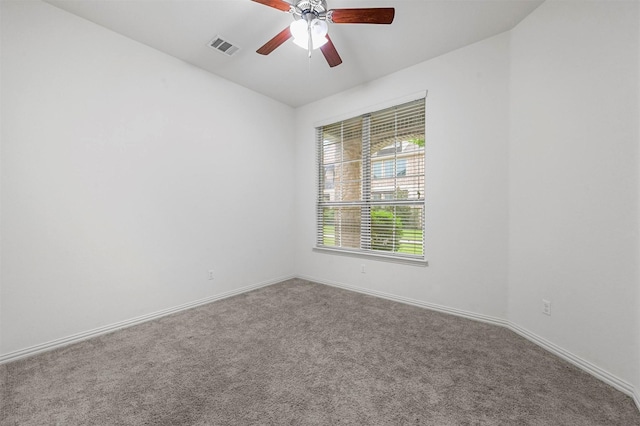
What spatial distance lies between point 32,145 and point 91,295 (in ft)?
4.38

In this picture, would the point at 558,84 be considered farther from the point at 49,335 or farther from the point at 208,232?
the point at 49,335

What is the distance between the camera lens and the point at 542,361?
1924mm

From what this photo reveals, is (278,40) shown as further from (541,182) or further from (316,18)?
(541,182)

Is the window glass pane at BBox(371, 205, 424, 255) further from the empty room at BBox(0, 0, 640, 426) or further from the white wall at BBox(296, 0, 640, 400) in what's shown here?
the white wall at BBox(296, 0, 640, 400)

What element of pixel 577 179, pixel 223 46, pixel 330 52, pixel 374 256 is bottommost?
pixel 374 256

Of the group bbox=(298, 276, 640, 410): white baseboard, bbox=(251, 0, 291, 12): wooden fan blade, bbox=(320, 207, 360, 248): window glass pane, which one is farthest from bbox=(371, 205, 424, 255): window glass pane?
bbox=(251, 0, 291, 12): wooden fan blade

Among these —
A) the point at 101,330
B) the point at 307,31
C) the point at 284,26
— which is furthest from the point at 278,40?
the point at 101,330

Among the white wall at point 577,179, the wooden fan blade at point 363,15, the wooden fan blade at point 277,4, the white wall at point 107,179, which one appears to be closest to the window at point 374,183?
the white wall at point 577,179

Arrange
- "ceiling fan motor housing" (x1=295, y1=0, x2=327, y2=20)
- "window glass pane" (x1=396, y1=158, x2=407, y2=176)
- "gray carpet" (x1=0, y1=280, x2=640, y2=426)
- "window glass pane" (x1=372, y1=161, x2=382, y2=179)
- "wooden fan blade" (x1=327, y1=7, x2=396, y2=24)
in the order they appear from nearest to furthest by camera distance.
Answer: "gray carpet" (x1=0, y1=280, x2=640, y2=426) < "wooden fan blade" (x1=327, y1=7, x2=396, y2=24) < "ceiling fan motor housing" (x1=295, y1=0, x2=327, y2=20) < "window glass pane" (x1=396, y1=158, x2=407, y2=176) < "window glass pane" (x1=372, y1=161, x2=382, y2=179)

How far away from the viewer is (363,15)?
182cm

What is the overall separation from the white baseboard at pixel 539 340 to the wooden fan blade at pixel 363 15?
9.11 feet

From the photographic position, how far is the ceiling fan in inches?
70.2

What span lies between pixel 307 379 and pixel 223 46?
314 centimetres

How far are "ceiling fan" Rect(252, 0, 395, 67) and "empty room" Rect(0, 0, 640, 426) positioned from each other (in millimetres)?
18
